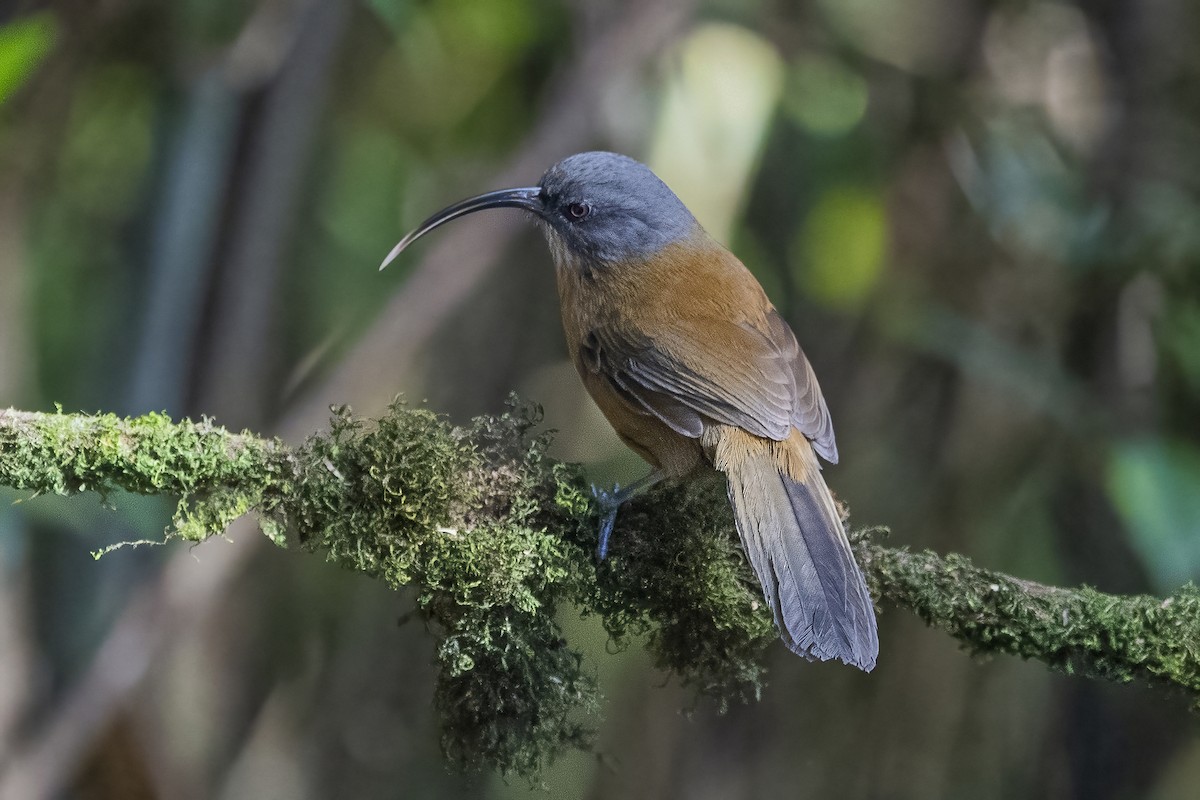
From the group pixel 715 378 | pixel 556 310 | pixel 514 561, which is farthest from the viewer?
pixel 556 310

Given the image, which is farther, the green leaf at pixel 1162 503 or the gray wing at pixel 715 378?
the green leaf at pixel 1162 503

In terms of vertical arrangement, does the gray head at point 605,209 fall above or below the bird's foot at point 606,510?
above

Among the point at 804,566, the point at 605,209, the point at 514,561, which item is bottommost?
the point at 804,566

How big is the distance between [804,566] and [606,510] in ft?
1.27

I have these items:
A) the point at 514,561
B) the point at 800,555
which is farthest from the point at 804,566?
the point at 514,561

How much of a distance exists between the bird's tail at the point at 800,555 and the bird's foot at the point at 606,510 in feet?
0.77

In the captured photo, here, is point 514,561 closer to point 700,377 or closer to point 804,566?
point 804,566

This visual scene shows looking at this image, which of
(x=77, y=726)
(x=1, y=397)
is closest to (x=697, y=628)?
(x=77, y=726)

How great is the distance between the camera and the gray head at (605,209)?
2920 millimetres

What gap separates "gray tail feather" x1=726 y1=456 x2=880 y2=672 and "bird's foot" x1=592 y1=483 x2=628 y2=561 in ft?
0.77

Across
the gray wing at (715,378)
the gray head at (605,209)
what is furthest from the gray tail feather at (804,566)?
the gray head at (605,209)

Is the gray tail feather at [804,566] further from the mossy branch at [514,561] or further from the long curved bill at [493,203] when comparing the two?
the long curved bill at [493,203]

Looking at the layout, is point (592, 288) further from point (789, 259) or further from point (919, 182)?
point (919, 182)

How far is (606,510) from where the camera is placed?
2.15m
